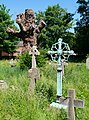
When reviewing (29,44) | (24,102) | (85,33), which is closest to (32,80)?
(24,102)

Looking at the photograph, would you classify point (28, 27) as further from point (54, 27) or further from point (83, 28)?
point (54, 27)

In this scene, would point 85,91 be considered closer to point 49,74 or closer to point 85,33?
point 49,74

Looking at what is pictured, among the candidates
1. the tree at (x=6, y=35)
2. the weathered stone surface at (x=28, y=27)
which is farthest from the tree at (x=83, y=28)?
the weathered stone surface at (x=28, y=27)

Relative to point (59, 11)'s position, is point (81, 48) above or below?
below

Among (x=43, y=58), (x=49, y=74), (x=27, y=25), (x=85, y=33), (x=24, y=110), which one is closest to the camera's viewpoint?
(x=24, y=110)

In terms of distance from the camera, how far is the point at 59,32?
195 feet

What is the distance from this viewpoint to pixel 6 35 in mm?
48031

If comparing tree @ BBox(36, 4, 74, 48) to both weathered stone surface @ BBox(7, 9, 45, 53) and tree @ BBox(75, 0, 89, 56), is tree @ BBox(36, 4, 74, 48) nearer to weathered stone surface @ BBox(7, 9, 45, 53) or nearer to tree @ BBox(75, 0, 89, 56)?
tree @ BBox(75, 0, 89, 56)

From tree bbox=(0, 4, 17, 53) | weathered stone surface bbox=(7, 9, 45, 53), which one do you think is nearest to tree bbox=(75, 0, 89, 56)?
tree bbox=(0, 4, 17, 53)

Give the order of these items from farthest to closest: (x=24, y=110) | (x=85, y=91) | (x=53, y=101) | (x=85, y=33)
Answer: (x=85, y=33) < (x=85, y=91) < (x=53, y=101) < (x=24, y=110)

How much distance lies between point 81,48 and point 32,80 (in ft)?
110

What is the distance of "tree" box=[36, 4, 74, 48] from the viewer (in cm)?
5728

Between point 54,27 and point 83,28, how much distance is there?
58.4 ft

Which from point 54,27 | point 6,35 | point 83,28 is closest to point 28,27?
point 83,28
